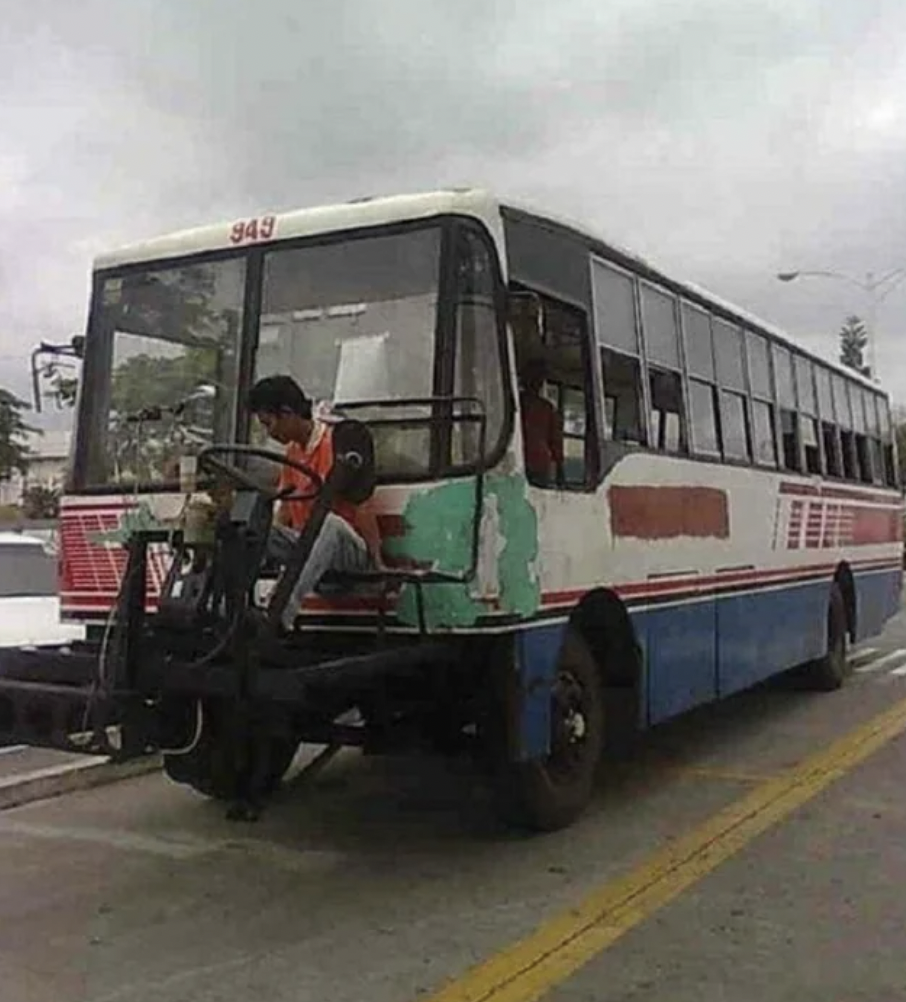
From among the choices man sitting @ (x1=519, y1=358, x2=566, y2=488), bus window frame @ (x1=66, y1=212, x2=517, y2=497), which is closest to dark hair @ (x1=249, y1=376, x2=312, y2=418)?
bus window frame @ (x1=66, y1=212, x2=517, y2=497)

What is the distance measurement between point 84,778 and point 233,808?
1535 millimetres

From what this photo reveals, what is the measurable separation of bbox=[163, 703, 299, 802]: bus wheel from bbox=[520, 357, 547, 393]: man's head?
222 cm

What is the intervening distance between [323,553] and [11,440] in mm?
46034

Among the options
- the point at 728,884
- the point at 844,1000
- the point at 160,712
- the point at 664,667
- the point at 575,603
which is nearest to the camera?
the point at 844,1000

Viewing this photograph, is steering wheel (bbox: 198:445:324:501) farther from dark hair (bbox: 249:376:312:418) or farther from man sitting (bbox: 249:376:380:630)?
dark hair (bbox: 249:376:312:418)

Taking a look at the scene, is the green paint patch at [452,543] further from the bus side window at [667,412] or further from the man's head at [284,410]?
the bus side window at [667,412]

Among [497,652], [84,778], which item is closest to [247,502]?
[497,652]

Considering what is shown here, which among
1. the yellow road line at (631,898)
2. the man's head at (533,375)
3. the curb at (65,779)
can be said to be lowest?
the yellow road line at (631,898)

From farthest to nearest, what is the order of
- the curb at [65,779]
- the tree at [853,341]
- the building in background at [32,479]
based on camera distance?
the tree at [853,341]
the building in background at [32,479]
the curb at [65,779]

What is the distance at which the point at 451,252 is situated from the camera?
6684 millimetres

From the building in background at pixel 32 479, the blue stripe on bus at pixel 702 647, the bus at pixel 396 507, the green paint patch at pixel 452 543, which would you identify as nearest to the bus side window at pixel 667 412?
the bus at pixel 396 507

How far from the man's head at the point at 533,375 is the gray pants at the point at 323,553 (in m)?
1.13

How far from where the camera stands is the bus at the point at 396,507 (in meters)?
6.03

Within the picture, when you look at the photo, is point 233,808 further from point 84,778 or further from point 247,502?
point 247,502
